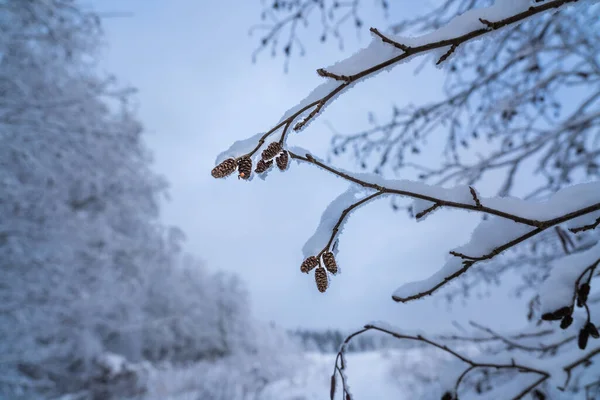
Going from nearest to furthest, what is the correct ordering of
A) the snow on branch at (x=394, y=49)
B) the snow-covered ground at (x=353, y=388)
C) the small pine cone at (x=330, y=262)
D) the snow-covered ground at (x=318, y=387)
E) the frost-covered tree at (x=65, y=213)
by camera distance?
the snow on branch at (x=394, y=49) < the small pine cone at (x=330, y=262) < the frost-covered tree at (x=65, y=213) < the snow-covered ground at (x=318, y=387) < the snow-covered ground at (x=353, y=388)

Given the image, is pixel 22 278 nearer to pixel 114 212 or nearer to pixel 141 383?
pixel 114 212

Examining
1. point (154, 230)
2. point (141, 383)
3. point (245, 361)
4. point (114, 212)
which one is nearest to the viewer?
point (114, 212)

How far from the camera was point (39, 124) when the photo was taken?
12.2 feet

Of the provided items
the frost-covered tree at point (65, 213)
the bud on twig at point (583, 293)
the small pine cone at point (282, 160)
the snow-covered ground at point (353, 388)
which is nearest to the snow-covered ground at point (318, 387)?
the snow-covered ground at point (353, 388)

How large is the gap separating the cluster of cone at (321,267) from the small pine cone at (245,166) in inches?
7.6

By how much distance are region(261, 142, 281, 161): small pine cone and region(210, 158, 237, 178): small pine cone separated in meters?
0.06

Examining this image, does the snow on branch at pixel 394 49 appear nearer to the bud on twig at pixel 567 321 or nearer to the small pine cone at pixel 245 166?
the small pine cone at pixel 245 166

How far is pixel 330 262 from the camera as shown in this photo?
2.21ft

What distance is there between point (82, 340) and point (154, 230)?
116 inches

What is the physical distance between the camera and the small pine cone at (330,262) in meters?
0.67

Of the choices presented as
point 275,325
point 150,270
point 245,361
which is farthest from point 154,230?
point 275,325

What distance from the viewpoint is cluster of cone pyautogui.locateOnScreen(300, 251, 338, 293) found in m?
0.66

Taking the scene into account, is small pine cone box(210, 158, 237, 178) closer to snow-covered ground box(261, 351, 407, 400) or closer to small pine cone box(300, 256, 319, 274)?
small pine cone box(300, 256, 319, 274)

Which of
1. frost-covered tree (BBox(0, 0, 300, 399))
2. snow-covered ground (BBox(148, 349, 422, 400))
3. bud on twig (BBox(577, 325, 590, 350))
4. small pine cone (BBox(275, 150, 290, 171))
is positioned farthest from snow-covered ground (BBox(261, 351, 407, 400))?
small pine cone (BBox(275, 150, 290, 171))
